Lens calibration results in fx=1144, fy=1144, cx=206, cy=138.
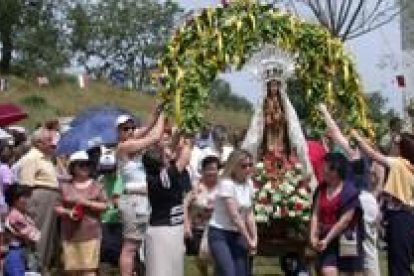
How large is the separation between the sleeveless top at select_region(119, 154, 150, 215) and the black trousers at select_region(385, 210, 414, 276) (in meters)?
2.76

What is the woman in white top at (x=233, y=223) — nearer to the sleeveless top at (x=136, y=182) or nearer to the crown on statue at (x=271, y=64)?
the sleeveless top at (x=136, y=182)

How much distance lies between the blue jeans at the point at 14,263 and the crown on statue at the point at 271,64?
3.82m

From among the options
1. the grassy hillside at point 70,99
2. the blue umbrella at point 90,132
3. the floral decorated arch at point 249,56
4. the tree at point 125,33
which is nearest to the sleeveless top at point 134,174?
the floral decorated arch at point 249,56

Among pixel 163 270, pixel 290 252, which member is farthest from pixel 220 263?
pixel 290 252

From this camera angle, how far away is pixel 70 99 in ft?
166

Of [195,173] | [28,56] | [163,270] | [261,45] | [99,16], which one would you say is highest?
[99,16]

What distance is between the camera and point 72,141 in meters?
17.5

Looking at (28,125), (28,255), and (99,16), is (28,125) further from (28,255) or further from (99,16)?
(99,16)

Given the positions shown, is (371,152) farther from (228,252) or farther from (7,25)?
(7,25)

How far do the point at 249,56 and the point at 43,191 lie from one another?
3028 millimetres

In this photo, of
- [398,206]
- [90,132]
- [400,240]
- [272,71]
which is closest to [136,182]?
[272,71]

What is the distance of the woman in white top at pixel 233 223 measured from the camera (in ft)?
38.1

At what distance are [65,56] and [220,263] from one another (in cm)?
6000

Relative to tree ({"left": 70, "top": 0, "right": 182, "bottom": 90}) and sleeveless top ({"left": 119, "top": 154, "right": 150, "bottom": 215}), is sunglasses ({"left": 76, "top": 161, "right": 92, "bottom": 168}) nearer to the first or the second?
sleeveless top ({"left": 119, "top": 154, "right": 150, "bottom": 215})
